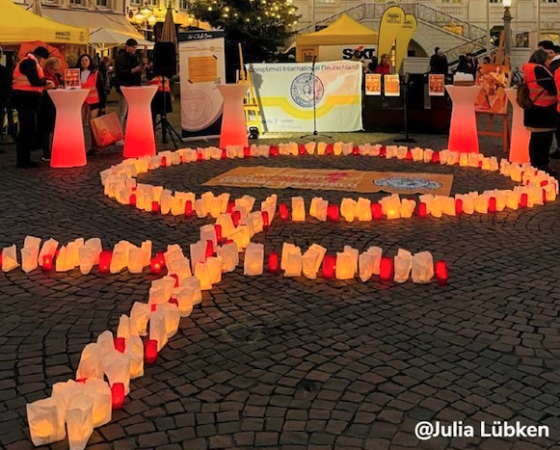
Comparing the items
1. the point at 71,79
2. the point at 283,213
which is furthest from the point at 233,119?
the point at 283,213

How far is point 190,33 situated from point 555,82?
7.73 m

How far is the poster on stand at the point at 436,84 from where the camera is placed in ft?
53.3

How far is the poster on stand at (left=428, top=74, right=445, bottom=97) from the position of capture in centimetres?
1625

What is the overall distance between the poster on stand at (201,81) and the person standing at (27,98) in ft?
12.4

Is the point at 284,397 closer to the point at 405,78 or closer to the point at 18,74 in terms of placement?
the point at 18,74

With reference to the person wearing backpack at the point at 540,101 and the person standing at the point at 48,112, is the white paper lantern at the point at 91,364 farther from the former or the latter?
the person standing at the point at 48,112

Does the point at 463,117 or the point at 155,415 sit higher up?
the point at 463,117

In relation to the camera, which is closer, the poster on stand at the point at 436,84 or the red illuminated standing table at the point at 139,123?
the red illuminated standing table at the point at 139,123

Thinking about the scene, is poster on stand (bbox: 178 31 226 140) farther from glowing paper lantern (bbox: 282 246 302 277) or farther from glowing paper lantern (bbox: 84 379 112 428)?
glowing paper lantern (bbox: 84 379 112 428)

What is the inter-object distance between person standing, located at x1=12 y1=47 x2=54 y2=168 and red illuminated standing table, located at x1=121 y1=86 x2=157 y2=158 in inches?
60.6

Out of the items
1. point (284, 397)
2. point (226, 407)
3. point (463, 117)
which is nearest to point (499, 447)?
point (284, 397)

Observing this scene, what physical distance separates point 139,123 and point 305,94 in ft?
17.0

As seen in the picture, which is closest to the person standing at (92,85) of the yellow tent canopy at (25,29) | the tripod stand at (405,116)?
the yellow tent canopy at (25,29)

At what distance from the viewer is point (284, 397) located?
12.9ft
